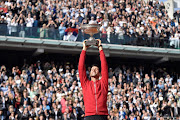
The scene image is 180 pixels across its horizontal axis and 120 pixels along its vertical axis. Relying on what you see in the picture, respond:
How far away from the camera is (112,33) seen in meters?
20.9

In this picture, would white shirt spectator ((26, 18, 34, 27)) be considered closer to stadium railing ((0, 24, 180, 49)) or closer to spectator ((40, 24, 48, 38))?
stadium railing ((0, 24, 180, 49))

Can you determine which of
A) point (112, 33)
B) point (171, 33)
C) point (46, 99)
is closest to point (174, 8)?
point (171, 33)

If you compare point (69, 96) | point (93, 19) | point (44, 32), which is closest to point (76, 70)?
point (44, 32)

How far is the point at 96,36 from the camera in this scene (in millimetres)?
19906

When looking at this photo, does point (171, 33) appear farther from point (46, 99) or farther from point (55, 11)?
point (46, 99)

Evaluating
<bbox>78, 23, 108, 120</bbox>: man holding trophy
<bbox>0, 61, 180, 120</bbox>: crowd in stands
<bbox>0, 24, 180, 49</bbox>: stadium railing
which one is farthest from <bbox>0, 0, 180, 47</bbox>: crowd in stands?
<bbox>78, 23, 108, 120</bbox>: man holding trophy

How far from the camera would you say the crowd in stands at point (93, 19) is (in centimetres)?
1938

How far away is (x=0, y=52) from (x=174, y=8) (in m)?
14.8

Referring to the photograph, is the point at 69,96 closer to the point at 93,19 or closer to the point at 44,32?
the point at 44,32

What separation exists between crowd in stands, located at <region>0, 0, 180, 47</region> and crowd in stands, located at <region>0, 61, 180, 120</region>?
6.63ft

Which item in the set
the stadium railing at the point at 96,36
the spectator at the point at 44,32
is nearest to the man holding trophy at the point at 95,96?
the stadium railing at the point at 96,36

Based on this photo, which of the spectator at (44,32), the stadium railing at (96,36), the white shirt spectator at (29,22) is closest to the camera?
the stadium railing at (96,36)

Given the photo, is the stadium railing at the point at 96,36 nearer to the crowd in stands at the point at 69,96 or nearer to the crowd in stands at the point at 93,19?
the crowd in stands at the point at 93,19

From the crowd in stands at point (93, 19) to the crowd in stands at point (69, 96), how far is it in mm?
2020
